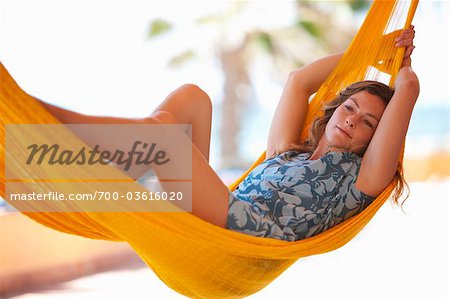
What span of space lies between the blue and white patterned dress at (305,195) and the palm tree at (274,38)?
545 centimetres

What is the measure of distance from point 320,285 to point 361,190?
5.00 ft

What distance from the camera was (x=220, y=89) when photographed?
10641 millimetres

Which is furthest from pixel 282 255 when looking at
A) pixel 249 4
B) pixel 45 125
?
pixel 249 4

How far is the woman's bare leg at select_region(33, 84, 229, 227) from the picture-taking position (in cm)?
165

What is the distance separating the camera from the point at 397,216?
18.2 ft

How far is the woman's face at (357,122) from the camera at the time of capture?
2164 mm

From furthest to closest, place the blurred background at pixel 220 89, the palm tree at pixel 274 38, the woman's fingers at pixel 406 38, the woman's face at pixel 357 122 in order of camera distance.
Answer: the palm tree at pixel 274 38 < the blurred background at pixel 220 89 < the woman's fingers at pixel 406 38 < the woman's face at pixel 357 122

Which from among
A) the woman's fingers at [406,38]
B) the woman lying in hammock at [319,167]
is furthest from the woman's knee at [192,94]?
the woman's fingers at [406,38]

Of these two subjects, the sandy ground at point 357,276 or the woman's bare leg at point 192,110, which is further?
the sandy ground at point 357,276

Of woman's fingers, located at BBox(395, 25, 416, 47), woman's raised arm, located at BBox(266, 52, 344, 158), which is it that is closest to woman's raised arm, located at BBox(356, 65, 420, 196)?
woman's fingers, located at BBox(395, 25, 416, 47)

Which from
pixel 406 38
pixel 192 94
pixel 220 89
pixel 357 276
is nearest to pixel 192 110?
pixel 192 94

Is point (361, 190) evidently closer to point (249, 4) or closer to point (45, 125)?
point (45, 125)

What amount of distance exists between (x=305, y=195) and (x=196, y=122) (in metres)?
0.40

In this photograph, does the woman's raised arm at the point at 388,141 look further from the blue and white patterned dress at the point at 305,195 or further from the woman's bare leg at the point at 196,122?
the woman's bare leg at the point at 196,122
